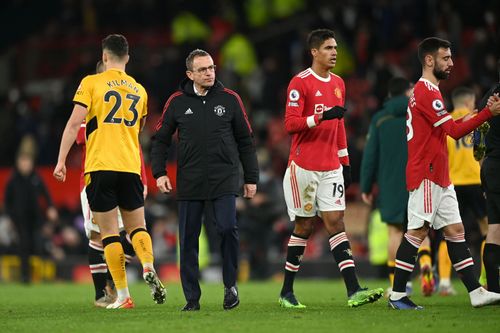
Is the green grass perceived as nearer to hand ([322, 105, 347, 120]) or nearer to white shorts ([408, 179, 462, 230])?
white shorts ([408, 179, 462, 230])

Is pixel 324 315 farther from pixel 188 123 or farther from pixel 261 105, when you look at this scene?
pixel 261 105

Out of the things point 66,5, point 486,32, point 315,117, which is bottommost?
point 315,117

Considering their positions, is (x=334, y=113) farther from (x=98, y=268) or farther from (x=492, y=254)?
(x=98, y=268)

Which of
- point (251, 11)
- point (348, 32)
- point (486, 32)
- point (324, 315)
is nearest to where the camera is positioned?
point (324, 315)

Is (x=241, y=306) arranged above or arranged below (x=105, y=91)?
below

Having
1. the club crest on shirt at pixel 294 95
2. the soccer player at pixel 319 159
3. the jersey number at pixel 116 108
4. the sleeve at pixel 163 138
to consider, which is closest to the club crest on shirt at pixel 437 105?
the soccer player at pixel 319 159

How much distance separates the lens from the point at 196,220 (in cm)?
1178

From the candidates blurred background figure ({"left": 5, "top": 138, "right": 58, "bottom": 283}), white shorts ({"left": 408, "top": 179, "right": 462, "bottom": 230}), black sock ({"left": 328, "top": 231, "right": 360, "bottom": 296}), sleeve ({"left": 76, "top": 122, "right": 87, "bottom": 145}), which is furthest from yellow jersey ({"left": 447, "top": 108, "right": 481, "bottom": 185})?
blurred background figure ({"left": 5, "top": 138, "right": 58, "bottom": 283})

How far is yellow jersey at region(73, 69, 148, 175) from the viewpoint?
11.8m

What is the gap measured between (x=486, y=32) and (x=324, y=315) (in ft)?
39.5

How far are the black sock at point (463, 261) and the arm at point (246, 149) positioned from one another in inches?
80.4

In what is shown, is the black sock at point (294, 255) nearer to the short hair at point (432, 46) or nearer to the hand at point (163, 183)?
the hand at point (163, 183)

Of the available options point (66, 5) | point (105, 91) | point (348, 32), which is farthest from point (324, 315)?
point (66, 5)

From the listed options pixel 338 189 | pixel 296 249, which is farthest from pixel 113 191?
pixel 338 189
